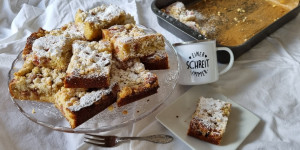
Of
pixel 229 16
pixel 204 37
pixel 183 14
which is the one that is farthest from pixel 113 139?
pixel 229 16

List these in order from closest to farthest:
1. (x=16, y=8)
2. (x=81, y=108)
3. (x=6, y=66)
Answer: (x=81, y=108) < (x=6, y=66) < (x=16, y=8)

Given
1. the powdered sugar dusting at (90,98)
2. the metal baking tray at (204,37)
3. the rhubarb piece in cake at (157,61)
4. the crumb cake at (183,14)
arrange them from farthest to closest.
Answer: the crumb cake at (183,14) < the metal baking tray at (204,37) < the rhubarb piece in cake at (157,61) < the powdered sugar dusting at (90,98)

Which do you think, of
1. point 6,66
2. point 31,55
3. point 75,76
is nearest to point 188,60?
point 75,76

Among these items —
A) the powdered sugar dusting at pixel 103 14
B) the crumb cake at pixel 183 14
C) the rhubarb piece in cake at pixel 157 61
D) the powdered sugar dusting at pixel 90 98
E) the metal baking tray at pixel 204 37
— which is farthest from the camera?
the crumb cake at pixel 183 14

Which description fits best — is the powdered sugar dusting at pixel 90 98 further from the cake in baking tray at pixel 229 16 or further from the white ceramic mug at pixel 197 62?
the cake in baking tray at pixel 229 16

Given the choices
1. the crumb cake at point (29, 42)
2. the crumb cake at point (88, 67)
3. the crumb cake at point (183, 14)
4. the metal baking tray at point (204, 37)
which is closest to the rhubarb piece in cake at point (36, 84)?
the crumb cake at point (88, 67)

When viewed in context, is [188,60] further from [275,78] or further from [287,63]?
[287,63]
